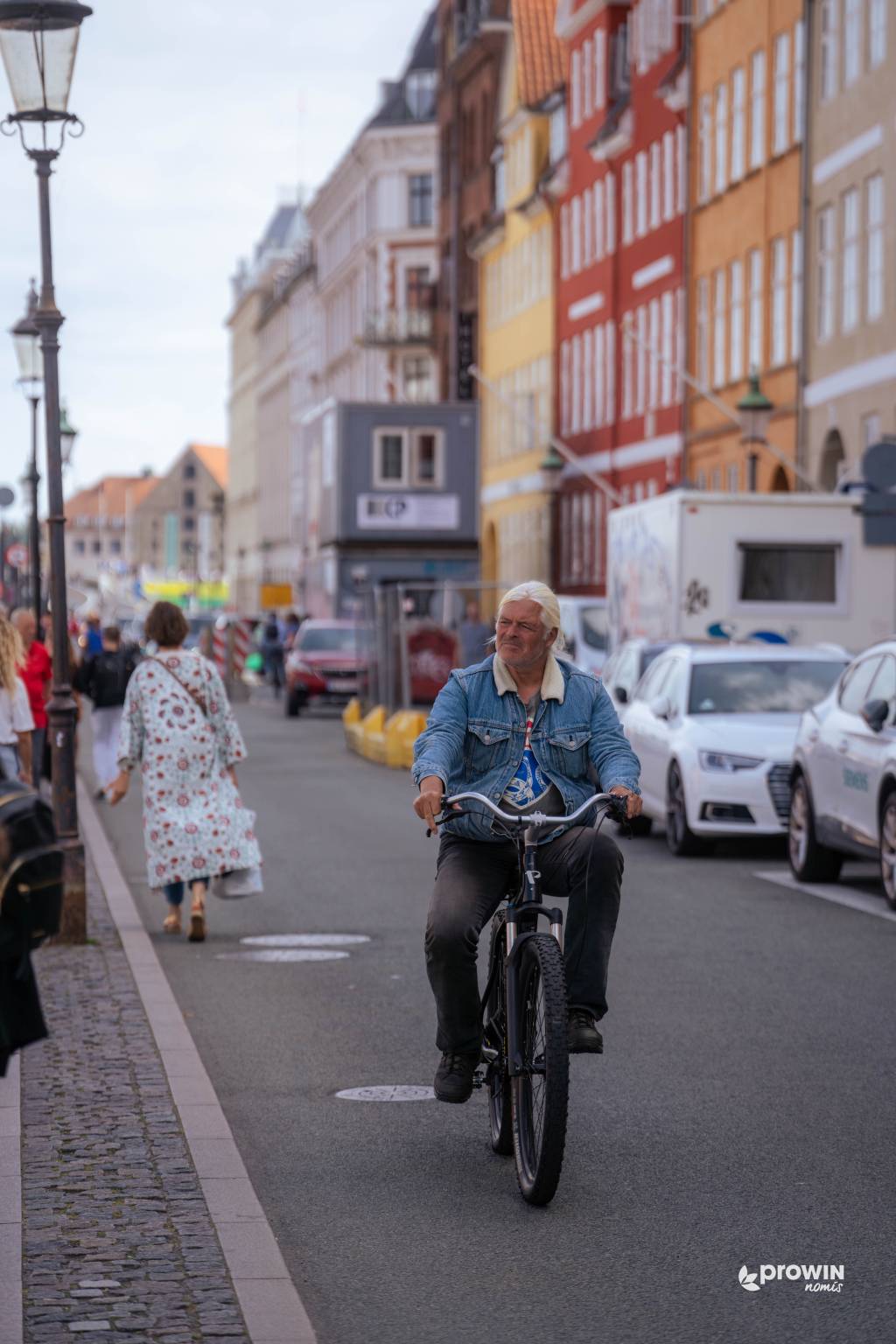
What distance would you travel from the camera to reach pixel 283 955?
13578 millimetres

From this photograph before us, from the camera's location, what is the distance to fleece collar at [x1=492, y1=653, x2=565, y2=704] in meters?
7.64

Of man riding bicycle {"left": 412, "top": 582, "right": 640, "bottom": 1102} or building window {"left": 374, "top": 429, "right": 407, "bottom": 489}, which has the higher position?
building window {"left": 374, "top": 429, "right": 407, "bottom": 489}

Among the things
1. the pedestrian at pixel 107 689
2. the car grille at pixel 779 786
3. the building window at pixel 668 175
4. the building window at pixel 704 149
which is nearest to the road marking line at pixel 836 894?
the car grille at pixel 779 786

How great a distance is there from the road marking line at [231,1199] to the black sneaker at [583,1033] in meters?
0.94

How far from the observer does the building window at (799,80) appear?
1666 inches

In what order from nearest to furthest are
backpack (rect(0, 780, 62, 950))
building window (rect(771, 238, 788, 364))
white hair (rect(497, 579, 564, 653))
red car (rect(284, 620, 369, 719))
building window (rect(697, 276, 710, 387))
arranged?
backpack (rect(0, 780, 62, 950)) < white hair (rect(497, 579, 564, 653)) < building window (rect(771, 238, 788, 364)) < red car (rect(284, 620, 369, 719)) < building window (rect(697, 276, 710, 387))

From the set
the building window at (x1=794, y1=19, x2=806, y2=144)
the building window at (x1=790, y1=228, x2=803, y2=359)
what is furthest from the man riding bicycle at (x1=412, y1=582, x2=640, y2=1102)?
the building window at (x1=794, y1=19, x2=806, y2=144)

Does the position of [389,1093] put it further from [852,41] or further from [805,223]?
[805,223]

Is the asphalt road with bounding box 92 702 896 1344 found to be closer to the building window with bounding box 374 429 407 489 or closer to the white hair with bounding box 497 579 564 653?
the white hair with bounding box 497 579 564 653

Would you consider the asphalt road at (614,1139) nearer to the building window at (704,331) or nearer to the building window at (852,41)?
the building window at (852,41)

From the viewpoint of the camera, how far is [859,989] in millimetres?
11859

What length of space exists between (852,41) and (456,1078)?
112 feet

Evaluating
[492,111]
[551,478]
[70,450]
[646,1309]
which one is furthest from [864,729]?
[492,111]

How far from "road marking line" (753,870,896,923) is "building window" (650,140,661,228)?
1526 inches
